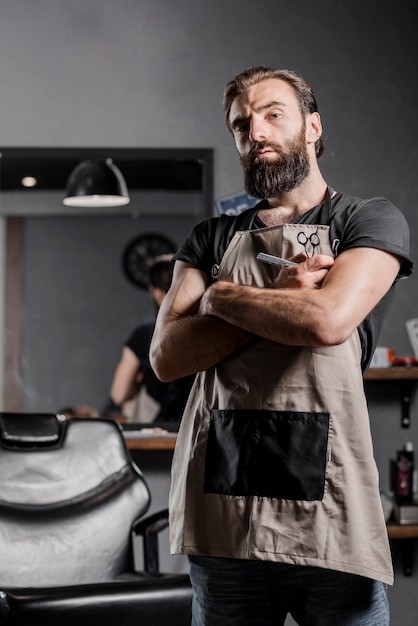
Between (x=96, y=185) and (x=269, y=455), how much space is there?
247 cm

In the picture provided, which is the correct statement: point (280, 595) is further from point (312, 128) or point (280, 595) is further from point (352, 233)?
point (312, 128)

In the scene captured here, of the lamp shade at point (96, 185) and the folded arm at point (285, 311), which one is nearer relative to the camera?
the folded arm at point (285, 311)

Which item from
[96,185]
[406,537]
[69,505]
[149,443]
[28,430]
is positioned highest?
[96,185]

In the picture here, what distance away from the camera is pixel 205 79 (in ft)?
12.1

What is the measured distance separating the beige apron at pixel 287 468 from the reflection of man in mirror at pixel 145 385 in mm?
1997

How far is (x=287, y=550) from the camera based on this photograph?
1.57m

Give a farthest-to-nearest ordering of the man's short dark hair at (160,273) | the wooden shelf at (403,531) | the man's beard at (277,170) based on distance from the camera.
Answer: the man's short dark hair at (160,273) < the wooden shelf at (403,531) < the man's beard at (277,170)

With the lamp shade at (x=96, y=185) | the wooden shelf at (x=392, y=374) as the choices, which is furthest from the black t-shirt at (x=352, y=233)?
the lamp shade at (x=96, y=185)

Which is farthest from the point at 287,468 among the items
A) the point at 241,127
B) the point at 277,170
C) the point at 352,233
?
the point at 241,127

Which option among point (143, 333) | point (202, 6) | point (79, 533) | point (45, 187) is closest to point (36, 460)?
point (79, 533)

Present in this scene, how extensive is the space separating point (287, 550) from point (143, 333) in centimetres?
247

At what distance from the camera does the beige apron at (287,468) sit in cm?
156

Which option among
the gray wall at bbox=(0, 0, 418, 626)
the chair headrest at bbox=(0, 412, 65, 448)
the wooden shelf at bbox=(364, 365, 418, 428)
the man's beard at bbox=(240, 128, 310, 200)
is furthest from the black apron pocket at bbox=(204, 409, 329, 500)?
the gray wall at bbox=(0, 0, 418, 626)

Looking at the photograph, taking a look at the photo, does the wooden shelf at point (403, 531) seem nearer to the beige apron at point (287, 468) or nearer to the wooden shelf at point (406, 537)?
the wooden shelf at point (406, 537)
